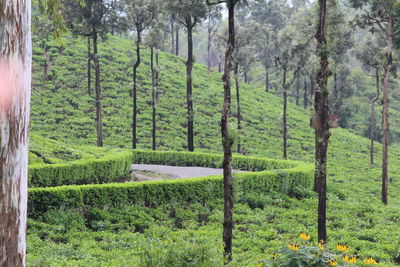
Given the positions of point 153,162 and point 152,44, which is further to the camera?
point 152,44

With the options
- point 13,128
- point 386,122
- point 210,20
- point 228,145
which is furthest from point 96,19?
point 210,20

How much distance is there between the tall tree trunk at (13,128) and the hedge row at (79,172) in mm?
12676

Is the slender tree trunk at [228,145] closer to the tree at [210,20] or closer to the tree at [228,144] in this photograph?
the tree at [228,144]

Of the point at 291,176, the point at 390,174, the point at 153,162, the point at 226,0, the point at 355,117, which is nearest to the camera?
the point at 226,0

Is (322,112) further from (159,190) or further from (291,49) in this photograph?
(291,49)

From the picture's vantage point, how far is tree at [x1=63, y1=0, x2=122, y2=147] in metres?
34.2

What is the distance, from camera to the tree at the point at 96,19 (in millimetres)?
34156

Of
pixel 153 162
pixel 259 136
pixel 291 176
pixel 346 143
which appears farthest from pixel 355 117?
pixel 291 176

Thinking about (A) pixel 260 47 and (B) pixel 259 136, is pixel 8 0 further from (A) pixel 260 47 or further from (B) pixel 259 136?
(A) pixel 260 47

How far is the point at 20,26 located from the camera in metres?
4.65

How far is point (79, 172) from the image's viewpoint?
1900 centimetres

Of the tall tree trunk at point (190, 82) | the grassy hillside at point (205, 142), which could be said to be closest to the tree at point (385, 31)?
the grassy hillside at point (205, 142)

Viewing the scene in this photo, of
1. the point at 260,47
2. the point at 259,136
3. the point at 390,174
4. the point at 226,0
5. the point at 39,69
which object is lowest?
the point at 390,174

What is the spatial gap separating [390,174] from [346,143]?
14528 mm
